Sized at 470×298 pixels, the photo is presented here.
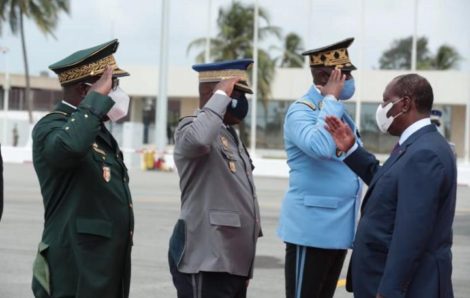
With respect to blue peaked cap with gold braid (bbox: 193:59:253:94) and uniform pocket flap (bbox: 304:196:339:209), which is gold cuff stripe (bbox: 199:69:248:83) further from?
uniform pocket flap (bbox: 304:196:339:209)

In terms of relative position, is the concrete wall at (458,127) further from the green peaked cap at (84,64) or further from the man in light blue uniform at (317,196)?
the green peaked cap at (84,64)

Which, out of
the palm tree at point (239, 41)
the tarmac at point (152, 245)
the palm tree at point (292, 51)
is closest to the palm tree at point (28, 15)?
the palm tree at point (239, 41)

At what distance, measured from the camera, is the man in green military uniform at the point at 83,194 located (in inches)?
138

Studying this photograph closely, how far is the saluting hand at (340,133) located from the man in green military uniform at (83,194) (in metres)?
1.14

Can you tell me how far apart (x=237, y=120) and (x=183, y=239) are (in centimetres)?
67

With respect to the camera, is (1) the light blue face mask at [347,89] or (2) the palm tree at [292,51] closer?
(1) the light blue face mask at [347,89]

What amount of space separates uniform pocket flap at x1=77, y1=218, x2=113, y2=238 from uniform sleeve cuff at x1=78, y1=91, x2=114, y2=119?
0.48 m

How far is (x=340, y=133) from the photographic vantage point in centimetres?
413

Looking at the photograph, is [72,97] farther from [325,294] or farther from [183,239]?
[325,294]

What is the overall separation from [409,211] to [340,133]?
810mm

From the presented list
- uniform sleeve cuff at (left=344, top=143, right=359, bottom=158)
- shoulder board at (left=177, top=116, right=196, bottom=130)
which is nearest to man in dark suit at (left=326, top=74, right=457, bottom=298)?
uniform sleeve cuff at (left=344, top=143, right=359, bottom=158)

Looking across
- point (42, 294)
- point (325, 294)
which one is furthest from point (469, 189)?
point (42, 294)

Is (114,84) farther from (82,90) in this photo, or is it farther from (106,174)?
(106,174)

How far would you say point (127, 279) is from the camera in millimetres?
3789
